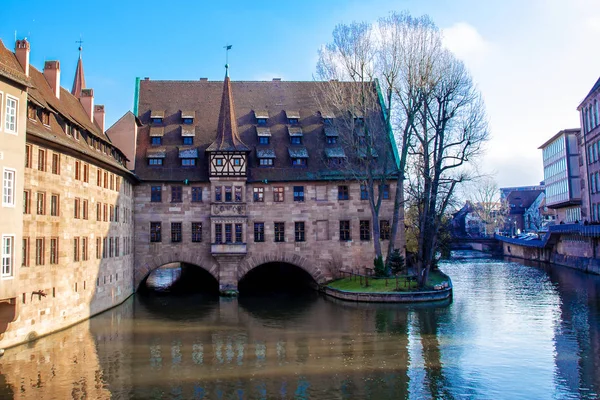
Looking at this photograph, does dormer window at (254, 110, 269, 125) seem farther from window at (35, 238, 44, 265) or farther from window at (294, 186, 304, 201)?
window at (35, 238, 44, 265)

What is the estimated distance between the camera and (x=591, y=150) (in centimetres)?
5369

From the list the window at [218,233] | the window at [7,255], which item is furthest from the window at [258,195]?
the window at [7,255]

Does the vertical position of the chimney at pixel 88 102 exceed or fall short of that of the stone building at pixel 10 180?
it exceeds it

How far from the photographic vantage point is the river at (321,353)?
1572 centimetres

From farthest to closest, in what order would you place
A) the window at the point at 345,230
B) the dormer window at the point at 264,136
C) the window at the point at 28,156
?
the dormer window at the point at 264,136
the window at the point at 345,230
the window at the point at 28,156

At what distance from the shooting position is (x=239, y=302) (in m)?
34.3

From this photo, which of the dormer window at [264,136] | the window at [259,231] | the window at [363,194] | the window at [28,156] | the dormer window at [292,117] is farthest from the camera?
the dormer window at [292,117]

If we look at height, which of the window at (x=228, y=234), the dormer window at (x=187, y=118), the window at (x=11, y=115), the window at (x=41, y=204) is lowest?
the window at (x=228, y=234)

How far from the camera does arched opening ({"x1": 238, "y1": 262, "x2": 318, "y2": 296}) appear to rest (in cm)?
4025

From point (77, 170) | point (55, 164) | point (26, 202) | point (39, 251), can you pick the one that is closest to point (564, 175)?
point (77, 170)

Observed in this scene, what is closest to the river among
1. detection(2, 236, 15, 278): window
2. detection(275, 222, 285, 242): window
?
detection(2, 236, 15, 278): window

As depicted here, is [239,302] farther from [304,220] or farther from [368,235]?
[368,235]

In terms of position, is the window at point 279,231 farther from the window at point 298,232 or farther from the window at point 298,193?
the window at point 298,193

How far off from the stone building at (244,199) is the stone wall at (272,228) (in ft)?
0.23
